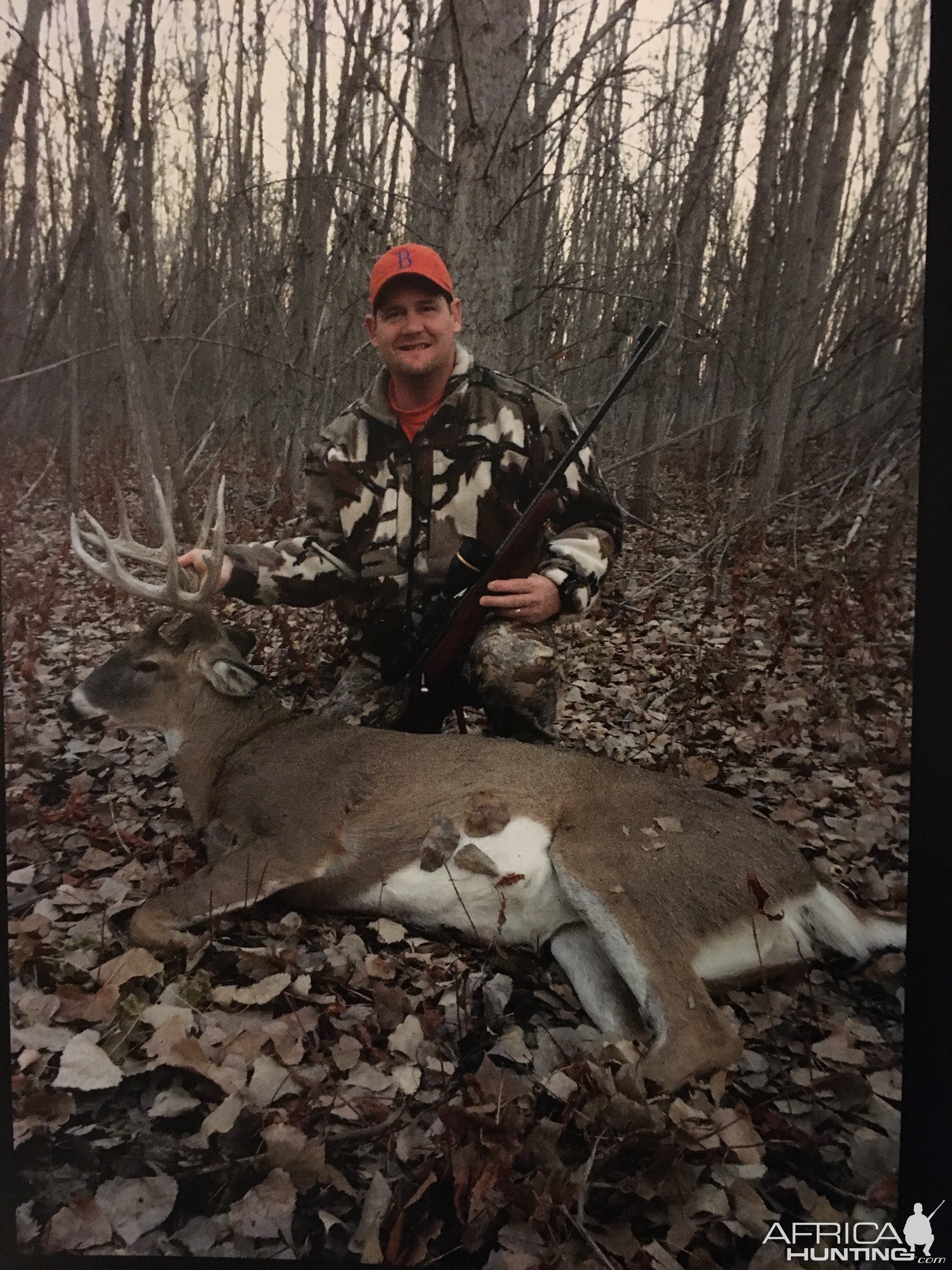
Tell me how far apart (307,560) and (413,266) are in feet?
3.12

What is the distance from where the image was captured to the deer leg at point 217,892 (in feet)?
7.92

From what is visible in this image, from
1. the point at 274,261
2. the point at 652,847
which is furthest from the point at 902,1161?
the point at 274,261

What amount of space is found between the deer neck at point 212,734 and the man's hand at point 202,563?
0.46 m

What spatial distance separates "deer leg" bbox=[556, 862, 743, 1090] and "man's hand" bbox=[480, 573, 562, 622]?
0.82 metres

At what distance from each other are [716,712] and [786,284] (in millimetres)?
1297

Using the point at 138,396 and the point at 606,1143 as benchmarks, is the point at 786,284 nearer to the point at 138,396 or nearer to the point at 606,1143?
the point at 138,396

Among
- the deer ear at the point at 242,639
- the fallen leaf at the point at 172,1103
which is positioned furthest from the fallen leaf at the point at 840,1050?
the deer ear at the point at 242,639

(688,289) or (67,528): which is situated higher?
(688,289)

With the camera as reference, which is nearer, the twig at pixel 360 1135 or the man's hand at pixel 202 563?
the twig at pixel 360 1135

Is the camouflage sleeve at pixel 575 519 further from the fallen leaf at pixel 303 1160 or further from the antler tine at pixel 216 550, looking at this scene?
the fallen leaf at pixel 303 1160

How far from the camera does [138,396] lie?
254cm

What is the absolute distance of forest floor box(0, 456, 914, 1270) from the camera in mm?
2098

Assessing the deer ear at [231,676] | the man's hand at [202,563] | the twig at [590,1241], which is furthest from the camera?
the deer ear at [231,676]

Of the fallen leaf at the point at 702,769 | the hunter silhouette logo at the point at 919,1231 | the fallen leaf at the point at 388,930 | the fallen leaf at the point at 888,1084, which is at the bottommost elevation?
the hunter silhouette logo at the point at 919,1231
